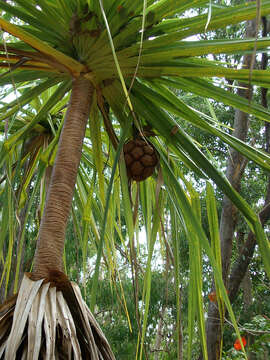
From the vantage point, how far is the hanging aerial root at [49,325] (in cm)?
73

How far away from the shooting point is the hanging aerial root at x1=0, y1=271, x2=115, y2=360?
2.38 ft

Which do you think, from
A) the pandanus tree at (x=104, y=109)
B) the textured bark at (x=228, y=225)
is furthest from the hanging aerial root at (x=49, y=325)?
the textured bark at (x=228, y=225)

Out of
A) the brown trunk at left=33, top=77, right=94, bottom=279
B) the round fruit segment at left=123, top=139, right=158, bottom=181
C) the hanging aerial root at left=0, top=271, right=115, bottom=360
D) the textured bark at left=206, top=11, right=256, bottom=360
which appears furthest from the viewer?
the textured bark at left=206, top=11, right=256, bottom=360

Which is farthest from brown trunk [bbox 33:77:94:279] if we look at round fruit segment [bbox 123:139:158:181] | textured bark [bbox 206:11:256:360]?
textured bark [bbox 206:11:256:360]

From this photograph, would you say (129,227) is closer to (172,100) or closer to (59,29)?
(172,100)

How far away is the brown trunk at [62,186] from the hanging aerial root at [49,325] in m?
0.04

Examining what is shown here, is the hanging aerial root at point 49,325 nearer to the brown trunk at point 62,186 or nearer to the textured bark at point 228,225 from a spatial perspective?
the brown trunk at point 62,186

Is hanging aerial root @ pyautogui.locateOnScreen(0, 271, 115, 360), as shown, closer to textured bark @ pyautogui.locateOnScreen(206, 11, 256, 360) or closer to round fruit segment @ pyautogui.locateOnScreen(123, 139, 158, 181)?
round fruit segment @ pyautogui.locateOnScreen(123, 139, 158, 181)

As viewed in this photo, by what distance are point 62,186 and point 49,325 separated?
0.98 ft

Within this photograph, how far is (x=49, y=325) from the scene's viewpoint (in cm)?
75

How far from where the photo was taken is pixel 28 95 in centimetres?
114

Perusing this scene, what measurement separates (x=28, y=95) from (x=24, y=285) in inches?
20.9

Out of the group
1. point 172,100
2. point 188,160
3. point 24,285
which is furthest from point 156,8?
point 24,285

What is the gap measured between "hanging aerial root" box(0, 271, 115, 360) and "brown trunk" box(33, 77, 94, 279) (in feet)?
0.12
